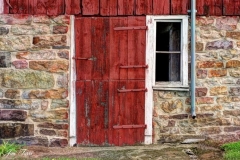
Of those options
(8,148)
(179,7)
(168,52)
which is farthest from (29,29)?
(179,7)

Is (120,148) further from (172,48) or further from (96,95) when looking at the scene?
(172,48)

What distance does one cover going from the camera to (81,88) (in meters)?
7.30

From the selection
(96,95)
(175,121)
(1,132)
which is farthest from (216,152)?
(1,132)

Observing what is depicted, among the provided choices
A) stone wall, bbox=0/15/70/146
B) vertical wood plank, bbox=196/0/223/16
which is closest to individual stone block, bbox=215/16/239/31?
vertical wood plank, bbox=196/0/223/16

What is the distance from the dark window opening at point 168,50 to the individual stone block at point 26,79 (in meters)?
2.13

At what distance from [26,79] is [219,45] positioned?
3.70 metres

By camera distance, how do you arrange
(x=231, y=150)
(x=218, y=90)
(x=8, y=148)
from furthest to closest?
(x=218, y=90)
(x=8, y=148)
(x=231, y=150)

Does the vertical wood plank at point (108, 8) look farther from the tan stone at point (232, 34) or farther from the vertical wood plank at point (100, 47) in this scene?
the tan stone at point (232, 34)

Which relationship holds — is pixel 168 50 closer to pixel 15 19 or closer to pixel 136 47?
pixel 136 47

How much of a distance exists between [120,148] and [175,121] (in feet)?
3.79

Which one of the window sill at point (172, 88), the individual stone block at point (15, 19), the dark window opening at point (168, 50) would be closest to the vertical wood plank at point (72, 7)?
the individual stone block at point (15, 19)

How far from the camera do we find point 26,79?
23.9 ft

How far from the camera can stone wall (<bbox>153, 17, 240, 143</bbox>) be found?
24.1 feet

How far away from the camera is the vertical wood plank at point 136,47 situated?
729cm
